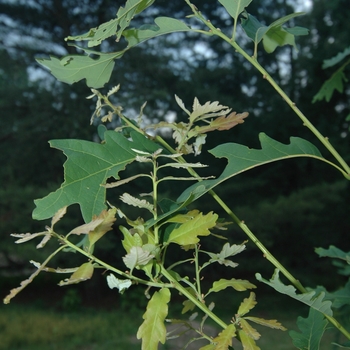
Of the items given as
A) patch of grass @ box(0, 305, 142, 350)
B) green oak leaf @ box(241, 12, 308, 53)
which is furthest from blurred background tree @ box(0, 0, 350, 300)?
green oak leaf @ box(241, 12, 308, 53)

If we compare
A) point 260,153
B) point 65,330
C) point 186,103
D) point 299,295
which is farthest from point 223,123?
point 186,103

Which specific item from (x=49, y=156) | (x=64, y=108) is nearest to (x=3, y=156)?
(x=49, y=156)

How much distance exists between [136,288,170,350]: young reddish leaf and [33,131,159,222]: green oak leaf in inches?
3.5

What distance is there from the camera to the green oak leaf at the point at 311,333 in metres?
0.40

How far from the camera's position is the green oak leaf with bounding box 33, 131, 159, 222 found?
366mm

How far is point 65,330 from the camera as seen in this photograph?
4.66 meters

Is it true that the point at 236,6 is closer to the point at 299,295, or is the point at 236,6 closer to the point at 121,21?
the point at 121,21

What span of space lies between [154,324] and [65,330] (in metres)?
4.71

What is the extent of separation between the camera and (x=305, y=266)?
7.20 meters

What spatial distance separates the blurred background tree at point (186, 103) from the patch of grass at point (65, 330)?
0.73 meters

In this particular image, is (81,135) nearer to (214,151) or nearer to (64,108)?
(64,108)

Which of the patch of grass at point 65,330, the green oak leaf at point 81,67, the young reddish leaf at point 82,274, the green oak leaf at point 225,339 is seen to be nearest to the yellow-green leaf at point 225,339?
the green oak leaf at point 225,339

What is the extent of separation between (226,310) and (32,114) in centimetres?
344

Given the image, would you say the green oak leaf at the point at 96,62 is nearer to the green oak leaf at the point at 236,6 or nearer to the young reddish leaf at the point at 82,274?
the green oak leaf at the point at 236,6
